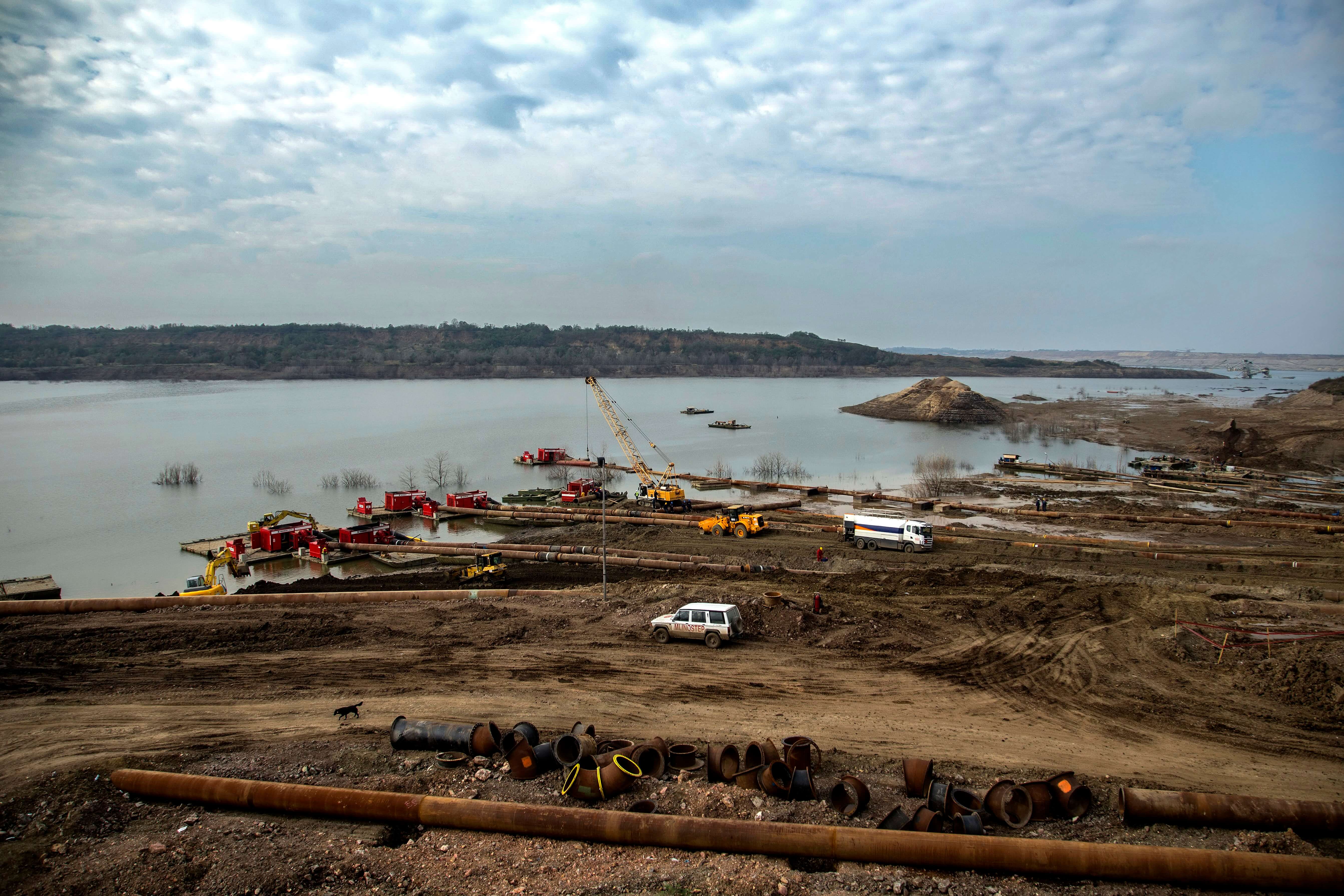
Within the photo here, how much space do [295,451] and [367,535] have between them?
44.7 meters

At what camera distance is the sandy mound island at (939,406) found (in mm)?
107312

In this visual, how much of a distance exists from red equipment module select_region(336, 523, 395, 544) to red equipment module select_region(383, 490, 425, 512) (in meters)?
8.91

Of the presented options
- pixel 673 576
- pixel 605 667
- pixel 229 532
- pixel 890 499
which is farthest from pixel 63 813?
pixel 890 499

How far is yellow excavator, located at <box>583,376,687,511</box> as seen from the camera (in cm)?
4319

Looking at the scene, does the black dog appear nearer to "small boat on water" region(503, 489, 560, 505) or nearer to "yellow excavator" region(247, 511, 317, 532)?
"yellow excavator" region(247, 511, 317, 532)

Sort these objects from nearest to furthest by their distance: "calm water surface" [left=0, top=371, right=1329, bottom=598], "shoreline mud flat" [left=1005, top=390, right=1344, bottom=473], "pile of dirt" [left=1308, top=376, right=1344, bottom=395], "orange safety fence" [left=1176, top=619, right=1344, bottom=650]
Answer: "orange safety fence" [left=1176, top=619, right=1344, bottom=650] < "calm water surface" [left=0, top=371, right=1329, bottom=598] < "shoreline mud flat" [left=1005, top=390, right=1344, bottom=473] < "pile of dirt" [left=1308, top=376, right=1344, bottom=395]

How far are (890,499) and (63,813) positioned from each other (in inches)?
1723

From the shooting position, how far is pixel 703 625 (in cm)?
1783

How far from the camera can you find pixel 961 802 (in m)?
10.0

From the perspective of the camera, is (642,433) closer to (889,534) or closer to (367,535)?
(367,535)

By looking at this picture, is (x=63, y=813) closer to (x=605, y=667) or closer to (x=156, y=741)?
(x=156, y=741)

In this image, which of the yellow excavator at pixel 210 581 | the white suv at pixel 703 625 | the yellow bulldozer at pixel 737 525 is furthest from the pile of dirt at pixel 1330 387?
the yellow excavator at pixel 210 581

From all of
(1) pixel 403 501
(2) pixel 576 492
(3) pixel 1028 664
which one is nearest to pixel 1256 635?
(3) pixel 1028 664

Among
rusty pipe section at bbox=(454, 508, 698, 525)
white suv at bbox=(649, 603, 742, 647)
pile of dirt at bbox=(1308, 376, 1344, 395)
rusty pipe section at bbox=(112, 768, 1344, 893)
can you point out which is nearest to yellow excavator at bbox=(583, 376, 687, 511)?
rusty pipe section at bbox=(454, 508, 698, 525)
